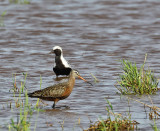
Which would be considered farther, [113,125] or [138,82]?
[138,82]

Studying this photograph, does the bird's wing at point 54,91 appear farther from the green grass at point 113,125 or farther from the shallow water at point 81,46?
the green grass at point 113,125

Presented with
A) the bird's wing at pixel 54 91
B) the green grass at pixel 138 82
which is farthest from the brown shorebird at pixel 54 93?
the green grass at pixel 138 82

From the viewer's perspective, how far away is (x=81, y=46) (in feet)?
57.8

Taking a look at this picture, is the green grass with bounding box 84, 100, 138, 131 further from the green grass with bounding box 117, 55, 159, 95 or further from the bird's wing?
the green grass with bounding box 117, 55, 159, 95

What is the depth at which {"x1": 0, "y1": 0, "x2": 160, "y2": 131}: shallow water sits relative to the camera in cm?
959

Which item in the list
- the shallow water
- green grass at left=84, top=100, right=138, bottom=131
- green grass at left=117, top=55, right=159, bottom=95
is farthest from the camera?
green grass at left=117, top=55, right=159, bottom=95

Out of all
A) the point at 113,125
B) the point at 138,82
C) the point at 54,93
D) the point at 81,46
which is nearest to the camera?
the point at 113,125

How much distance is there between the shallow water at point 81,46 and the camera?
31.5 feet

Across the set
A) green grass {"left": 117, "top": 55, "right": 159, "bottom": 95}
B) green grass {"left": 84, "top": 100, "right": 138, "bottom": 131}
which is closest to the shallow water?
green grass {"left": 117, "top": 55, "right": 159, "bottom": 95}

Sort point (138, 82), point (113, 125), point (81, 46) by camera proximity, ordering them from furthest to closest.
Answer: point (81, 46)
point (138, 82)
point (113, 125)

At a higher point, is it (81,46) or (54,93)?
(54,93)

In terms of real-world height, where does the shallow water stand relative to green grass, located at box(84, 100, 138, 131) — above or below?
below

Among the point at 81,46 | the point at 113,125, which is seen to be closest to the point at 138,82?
the point at 113,125

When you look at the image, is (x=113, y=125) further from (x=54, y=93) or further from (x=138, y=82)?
(x=138, y=82)
